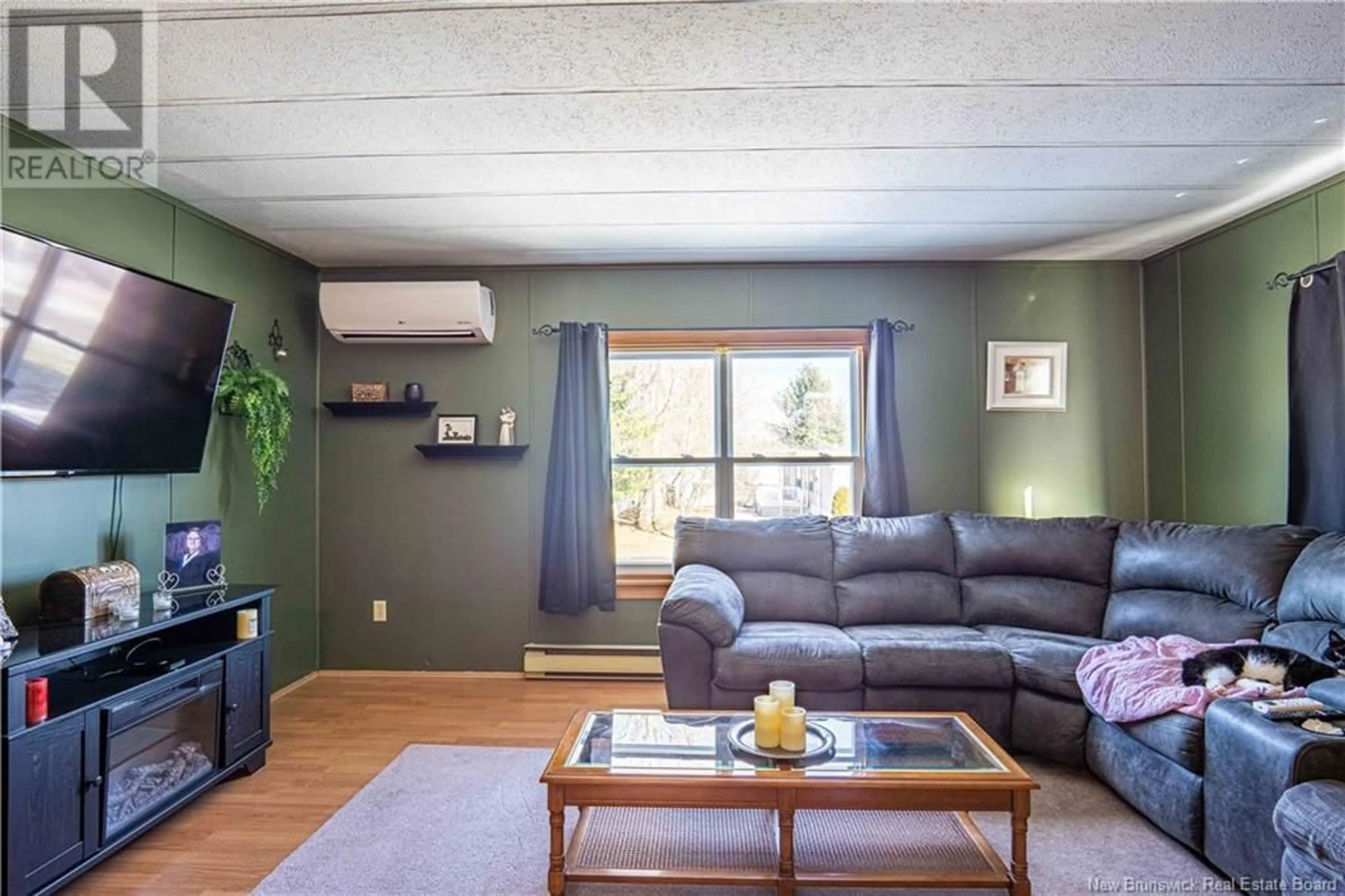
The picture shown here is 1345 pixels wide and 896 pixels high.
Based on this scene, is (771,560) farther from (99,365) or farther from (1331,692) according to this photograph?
(99,365)

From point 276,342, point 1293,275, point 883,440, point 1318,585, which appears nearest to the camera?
point 1318,585

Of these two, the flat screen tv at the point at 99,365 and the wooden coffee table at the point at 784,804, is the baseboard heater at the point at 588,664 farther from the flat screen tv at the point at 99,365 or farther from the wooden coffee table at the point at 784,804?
the flat screen tv at the point at 99,365

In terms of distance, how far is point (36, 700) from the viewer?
5.82ft

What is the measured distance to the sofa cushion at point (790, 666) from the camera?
2646 mm

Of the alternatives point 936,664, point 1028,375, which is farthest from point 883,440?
point 936,664

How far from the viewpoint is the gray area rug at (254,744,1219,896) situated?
1871 mm

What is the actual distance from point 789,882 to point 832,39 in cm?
227

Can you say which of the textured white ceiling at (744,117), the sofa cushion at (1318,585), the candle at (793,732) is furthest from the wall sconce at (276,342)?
the sofa cushion at (1318,585)

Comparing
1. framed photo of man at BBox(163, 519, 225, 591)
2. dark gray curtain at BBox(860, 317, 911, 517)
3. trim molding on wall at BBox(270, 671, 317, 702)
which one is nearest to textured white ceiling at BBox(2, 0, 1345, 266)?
dark gray curtain at BBox(860, 317, 911, 517)

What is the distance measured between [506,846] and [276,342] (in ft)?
9.29

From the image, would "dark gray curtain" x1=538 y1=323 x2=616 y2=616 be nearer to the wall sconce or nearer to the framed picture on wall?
the wall sconce

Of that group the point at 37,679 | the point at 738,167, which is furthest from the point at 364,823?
the point at 738,167

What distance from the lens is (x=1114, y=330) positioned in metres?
3.79

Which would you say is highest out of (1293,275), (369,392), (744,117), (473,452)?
(744,117)
